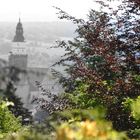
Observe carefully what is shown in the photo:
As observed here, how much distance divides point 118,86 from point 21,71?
4.32 metres

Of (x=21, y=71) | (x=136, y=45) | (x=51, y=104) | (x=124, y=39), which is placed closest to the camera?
(x=21, y=71)

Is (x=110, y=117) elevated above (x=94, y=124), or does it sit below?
below

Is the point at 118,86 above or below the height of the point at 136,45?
below

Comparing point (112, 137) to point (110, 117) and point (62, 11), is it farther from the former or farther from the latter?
point (62, 11)

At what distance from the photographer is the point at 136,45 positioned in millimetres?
7965

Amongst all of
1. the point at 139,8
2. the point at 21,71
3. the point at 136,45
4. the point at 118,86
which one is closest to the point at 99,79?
the point at 118,86

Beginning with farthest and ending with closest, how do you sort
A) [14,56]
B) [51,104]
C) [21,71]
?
[14,56]
[51,104]
[21,71]

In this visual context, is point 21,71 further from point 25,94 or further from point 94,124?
point 25,94

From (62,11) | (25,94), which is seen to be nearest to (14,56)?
(25,94)

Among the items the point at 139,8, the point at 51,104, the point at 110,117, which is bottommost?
the point at 51,104

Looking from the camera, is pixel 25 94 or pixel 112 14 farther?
pixel 25 94

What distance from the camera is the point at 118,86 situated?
7.07 metres

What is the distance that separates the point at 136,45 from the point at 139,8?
2.44ft

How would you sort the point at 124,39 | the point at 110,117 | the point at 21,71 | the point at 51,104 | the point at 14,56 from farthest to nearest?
the point at 14,56 → the point at 51,104 → the point at 124,39 → the point at 110,117 → the point at 21,71
